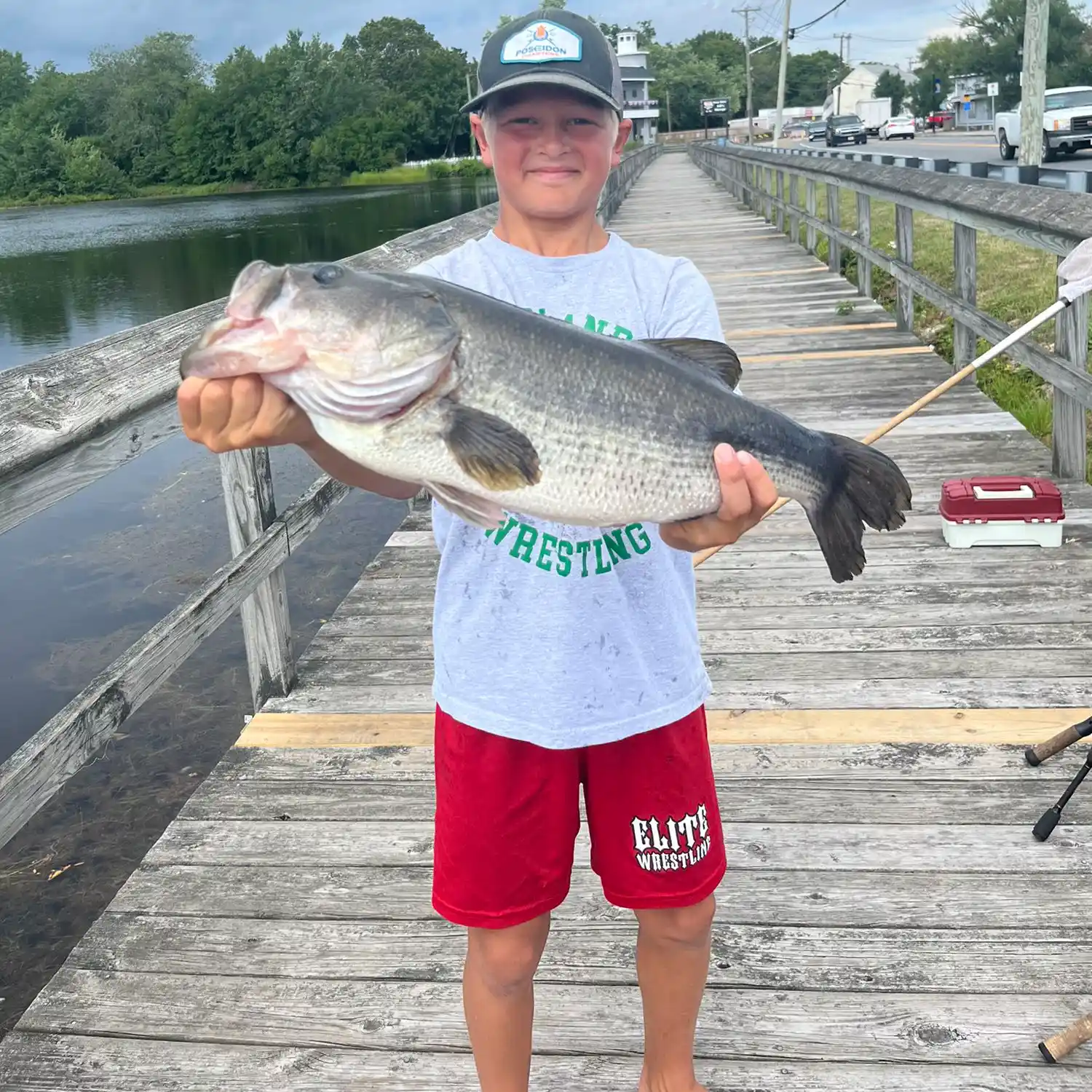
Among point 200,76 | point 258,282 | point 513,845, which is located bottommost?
point 513,845

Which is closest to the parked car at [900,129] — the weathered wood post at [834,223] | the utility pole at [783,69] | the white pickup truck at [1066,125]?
the utility pole at [783,69]

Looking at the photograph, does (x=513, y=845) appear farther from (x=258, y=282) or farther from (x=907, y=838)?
(x=907, y=838)

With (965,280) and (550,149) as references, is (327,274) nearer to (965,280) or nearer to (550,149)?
(550,149)

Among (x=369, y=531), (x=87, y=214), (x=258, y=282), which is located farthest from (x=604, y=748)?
(x=87, y=214)

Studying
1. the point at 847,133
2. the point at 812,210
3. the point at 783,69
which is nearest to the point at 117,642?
the point at 812,210

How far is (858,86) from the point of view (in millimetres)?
131375

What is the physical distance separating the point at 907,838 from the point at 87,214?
65.1m

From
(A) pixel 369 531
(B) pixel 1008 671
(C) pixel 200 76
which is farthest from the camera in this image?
(C) pixel 200 76

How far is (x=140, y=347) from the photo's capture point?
293 centimetres

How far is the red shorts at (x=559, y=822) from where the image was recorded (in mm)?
1938

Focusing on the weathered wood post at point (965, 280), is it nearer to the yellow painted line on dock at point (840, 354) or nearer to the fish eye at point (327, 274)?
the yellow painted line on dock at point (840, 354)

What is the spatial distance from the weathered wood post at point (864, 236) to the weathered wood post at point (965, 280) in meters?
3.91

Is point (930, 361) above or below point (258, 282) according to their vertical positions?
below

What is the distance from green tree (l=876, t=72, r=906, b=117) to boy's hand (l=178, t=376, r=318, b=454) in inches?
5899
